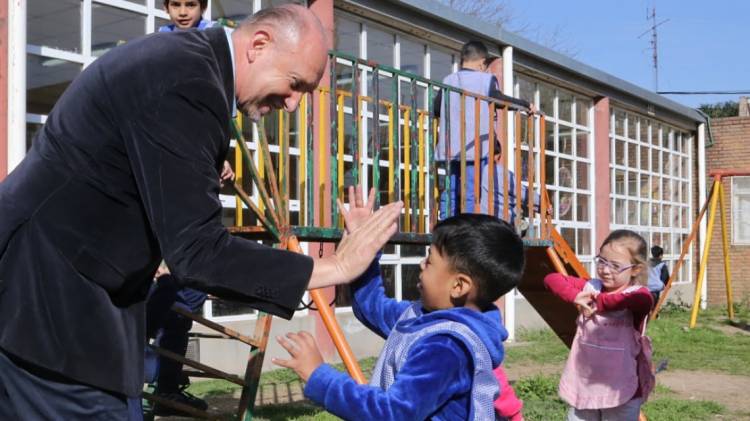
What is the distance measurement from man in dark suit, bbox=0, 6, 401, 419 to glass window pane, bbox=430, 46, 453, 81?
8.55 m

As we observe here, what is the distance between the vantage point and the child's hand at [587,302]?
446 cm

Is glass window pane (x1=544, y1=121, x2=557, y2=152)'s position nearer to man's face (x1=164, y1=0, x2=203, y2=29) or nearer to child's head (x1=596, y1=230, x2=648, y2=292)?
child's head (x1=596, y1=230, x2=648, y2=292)

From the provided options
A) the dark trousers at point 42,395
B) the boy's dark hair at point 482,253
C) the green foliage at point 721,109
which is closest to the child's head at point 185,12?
the boy's dark hair at point 482,253

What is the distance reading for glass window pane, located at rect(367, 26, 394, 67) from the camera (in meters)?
9.15

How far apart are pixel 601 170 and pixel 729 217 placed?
18.0 feet

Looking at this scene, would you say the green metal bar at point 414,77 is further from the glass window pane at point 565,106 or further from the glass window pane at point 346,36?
the glass window pane at point 565,106

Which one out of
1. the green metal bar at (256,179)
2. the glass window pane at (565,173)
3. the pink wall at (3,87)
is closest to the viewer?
the green metal bar at (256,179)

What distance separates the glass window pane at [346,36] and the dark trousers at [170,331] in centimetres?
474

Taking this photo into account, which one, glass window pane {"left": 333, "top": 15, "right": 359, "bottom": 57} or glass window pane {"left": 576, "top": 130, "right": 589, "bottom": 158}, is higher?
glass window pane {"left": 333, "top": 15, "right": 359, "bottom": 57}

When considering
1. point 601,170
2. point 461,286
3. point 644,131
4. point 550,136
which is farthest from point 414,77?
point 644,131

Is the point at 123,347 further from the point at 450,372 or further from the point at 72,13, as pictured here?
the point at 72,13

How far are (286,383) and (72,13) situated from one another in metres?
3.40

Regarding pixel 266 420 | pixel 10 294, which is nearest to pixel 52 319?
pixel 10 294

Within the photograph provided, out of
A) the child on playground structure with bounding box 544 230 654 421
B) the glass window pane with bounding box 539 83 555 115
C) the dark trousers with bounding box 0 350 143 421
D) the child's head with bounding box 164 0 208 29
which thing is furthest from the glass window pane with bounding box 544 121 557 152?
the dark trousers with bounding box 0 350 143 421
